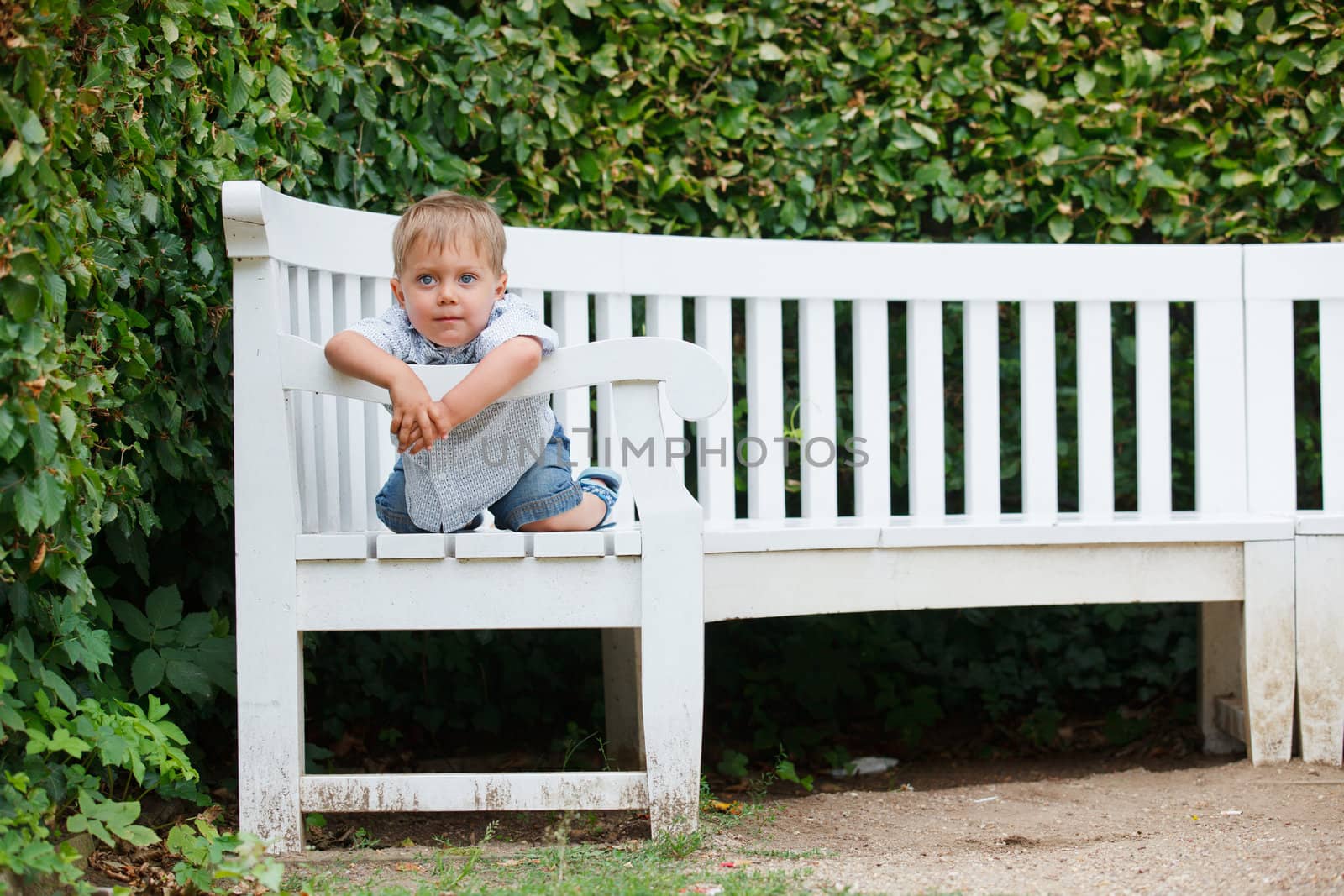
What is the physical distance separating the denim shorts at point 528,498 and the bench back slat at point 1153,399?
1.37 metres

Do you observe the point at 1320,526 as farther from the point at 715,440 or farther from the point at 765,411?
the point at 715,440

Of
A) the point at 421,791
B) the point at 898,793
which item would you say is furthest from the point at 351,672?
the point at 898,793

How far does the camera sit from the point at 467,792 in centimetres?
192

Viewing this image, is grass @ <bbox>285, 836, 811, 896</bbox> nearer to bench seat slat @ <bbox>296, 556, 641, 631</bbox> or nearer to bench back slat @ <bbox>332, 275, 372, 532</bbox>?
bench seat slat @ <bbox>296, 556, 641, 631</bbox>

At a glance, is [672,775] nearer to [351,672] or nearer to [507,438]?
[507,438]

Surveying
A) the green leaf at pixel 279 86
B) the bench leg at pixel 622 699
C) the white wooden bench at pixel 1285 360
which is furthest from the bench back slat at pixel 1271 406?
the green leaf at pixel 279 86

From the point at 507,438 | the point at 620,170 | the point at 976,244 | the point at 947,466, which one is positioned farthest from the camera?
the point at 947,466

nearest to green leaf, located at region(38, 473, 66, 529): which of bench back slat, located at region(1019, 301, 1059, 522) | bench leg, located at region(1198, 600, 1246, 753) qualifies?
bench back slat, located at region(1019, 301, 1059, 522)

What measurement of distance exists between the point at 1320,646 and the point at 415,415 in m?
1.86

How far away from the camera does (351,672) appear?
2953 millimetres

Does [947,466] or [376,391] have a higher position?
[376,391]

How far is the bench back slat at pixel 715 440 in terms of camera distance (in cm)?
269

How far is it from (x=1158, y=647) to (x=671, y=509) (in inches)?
78.8

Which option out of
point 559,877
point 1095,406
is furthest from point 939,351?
point 559,877
